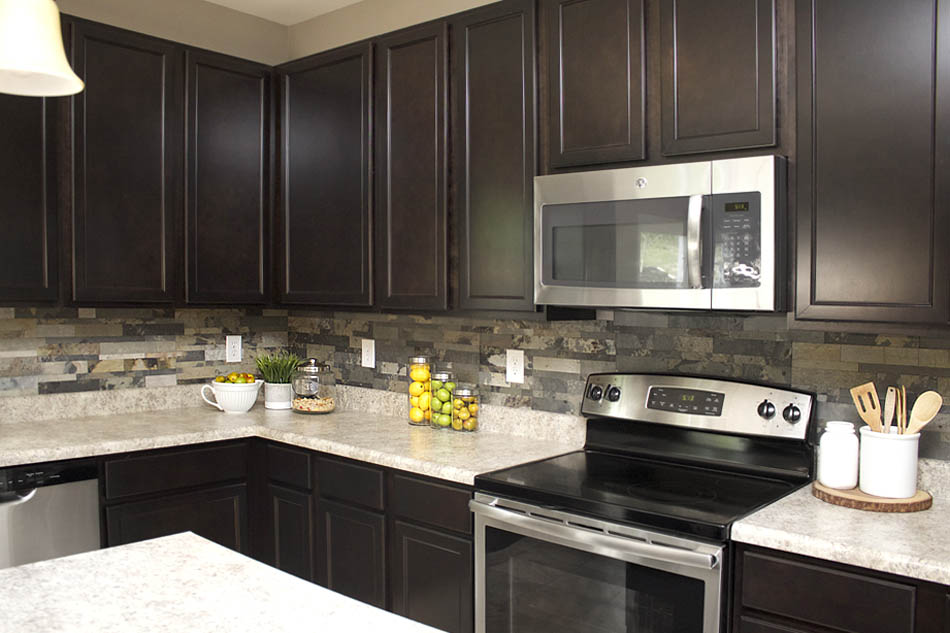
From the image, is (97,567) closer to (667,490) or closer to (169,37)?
(667,490)

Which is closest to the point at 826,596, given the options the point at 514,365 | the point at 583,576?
the point at 583,576

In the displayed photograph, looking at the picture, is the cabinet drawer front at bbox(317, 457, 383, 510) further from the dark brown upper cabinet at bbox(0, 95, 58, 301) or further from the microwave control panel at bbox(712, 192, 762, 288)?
the microwave control panel at bbox(712, 192, 762, 288)

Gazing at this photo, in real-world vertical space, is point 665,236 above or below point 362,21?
below

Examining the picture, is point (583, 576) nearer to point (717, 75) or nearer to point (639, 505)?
point (639, 505)

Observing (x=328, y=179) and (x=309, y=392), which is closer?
(x=328, y=179)

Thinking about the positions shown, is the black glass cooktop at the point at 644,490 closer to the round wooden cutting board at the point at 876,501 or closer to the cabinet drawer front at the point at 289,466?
the round wooden cutting board at the point at 876,501

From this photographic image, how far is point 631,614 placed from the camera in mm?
1988

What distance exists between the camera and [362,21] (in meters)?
3.65

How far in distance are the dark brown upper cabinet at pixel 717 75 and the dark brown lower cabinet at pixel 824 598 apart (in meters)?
1.04

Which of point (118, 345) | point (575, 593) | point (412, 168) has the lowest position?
point (575, 593)

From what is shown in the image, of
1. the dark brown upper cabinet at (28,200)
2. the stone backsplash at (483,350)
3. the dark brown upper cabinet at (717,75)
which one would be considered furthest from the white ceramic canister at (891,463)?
Result: the dark brown upper cabinet at (28,200)

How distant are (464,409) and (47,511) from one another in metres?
1.42

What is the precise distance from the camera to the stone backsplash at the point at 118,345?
313 cm

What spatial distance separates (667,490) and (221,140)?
2.28 metres
